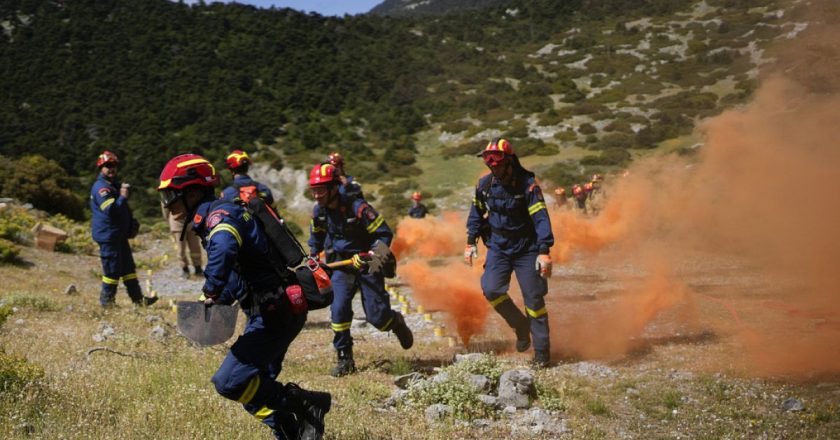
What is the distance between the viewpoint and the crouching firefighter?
4008 millimetres

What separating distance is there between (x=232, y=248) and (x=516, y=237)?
4086mm

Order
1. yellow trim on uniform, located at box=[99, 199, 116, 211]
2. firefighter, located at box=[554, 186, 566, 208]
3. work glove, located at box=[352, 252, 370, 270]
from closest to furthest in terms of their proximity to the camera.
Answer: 1. work glove, located at box=[352, 252, 370, 270]
2. yellow trim on uniform, located at box=[99, 199, 116, 211]
3. firefighter, located at box=[554, 186, 566, 208]

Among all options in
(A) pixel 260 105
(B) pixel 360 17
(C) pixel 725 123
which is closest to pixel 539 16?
(B) pixel 360 17

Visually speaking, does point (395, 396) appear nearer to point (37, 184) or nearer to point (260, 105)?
point (37, 184)

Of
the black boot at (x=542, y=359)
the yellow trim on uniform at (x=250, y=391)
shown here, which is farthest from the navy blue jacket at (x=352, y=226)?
the yellow trim on uniform at (x=250, y=391)

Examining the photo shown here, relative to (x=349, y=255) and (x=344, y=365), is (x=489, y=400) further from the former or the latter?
(x=349, y=255)

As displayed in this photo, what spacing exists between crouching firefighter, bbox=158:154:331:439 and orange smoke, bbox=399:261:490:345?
15.3ft

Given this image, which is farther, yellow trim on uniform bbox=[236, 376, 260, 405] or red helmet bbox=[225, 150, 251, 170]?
red helmet bbox=[225, 150, 251, 170]

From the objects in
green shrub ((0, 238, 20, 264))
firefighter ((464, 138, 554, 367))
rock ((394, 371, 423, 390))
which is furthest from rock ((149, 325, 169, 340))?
green shrub ((0, 238, 20, 264))

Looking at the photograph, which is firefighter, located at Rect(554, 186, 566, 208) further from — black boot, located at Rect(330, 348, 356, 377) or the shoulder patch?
the shoulder patch

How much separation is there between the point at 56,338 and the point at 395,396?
3978 millimetres

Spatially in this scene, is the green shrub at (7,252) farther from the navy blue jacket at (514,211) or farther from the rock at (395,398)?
the rock at (395,398)

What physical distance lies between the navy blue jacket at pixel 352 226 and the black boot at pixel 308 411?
2.97 metres

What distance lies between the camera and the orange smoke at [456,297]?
9125 mm
